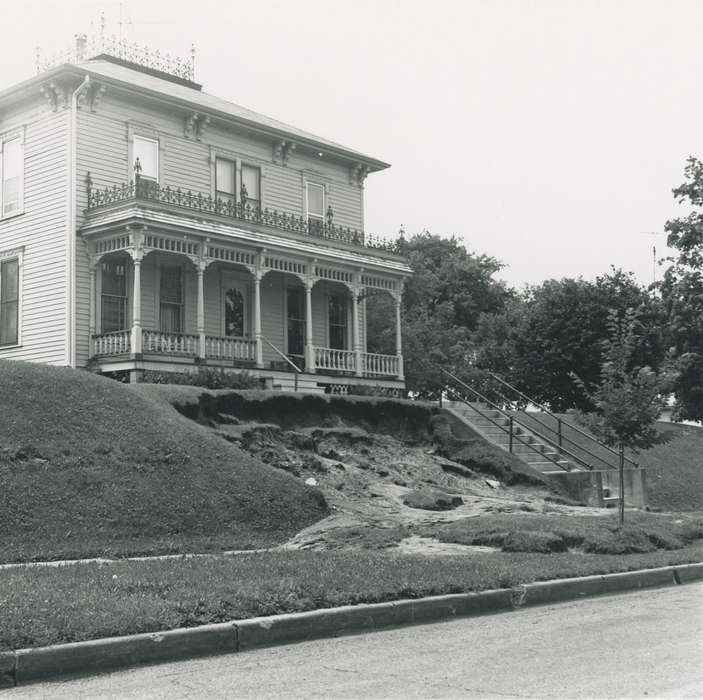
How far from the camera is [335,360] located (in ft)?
97.3

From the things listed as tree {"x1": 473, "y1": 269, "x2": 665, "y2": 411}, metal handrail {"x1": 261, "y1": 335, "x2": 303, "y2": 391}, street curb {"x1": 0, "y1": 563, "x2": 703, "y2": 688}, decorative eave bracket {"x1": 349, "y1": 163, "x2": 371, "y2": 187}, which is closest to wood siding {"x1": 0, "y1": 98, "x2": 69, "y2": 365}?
metal handrail {"x1": 261, "y1": 335, "x2": 303, "y2": 391}

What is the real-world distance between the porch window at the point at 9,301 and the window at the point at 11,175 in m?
1.49

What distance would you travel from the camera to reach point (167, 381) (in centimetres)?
2370

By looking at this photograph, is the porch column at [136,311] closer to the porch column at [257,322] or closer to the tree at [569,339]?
the porch column at [257,322]

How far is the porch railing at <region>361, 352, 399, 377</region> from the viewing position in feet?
99.5

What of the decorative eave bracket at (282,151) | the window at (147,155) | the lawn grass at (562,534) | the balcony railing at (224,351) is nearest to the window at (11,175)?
the window at (147,155)

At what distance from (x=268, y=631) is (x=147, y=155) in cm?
2111

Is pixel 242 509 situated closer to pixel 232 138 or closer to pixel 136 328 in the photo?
pixel 136 328

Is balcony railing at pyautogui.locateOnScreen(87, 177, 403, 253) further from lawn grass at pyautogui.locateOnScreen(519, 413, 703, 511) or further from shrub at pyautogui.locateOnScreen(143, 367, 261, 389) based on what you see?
lawn grass at pyautogui.locateOnScreen(519, 413, 703, 511)

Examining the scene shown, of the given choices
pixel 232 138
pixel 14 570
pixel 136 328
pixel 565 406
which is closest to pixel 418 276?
pixel 565 406

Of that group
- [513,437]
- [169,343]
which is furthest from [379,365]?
[169,343]

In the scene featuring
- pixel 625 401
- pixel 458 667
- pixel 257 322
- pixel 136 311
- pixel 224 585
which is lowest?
pixel 458 667

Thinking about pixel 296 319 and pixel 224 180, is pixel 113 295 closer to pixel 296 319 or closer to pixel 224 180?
pixel 224 180

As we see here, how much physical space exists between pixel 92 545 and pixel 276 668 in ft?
21.0
